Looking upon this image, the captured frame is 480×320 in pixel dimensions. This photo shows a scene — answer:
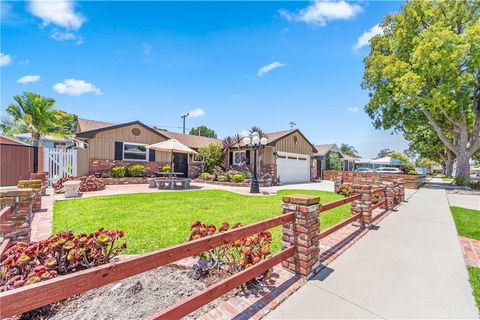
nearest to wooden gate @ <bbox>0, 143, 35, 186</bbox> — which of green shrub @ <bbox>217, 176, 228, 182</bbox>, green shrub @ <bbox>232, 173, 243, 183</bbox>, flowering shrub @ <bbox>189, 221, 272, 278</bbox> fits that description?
green shrub @ <bbox>217, 176, 228, 182</bbox>

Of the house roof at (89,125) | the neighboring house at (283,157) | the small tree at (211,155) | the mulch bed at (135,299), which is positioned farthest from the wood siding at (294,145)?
the mulch bed at (135,299)

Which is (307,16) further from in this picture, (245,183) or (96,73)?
(96,73)

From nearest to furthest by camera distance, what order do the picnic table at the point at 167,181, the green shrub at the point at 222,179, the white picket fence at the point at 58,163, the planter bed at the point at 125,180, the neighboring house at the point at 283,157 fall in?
the white picket fence at the point at 58,163 → the picnic table at the point at 167,181 → the planter bed at the point at 125,180 → the green shrub at the point at 222,179 → the neighboring house at the point at 283,157

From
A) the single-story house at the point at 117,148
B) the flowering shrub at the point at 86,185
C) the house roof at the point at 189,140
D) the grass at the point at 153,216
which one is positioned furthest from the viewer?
the house roof at the point at 189,140

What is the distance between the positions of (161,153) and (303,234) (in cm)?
1481

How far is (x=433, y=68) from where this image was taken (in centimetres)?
1438

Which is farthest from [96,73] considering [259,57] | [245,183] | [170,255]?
[170,255]

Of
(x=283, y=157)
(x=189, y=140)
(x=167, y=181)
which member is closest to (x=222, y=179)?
(x=167, y=181)

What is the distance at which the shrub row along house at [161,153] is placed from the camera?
44.3ft

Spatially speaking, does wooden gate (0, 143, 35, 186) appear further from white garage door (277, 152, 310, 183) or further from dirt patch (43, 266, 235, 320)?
white garage door (277, 152, 310, 183)

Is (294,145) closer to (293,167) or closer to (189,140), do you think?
(293,167)

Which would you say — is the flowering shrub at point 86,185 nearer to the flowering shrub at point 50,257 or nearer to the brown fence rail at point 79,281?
the flowering shrub at point 50,257

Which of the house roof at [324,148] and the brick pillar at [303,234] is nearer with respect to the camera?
the brick pillar at [303,234]

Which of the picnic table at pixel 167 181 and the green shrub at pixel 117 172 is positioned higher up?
the green shrub at pixel 117 172
